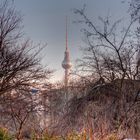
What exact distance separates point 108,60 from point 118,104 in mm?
3769

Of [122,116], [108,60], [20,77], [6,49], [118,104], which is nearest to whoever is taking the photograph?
[122,116]

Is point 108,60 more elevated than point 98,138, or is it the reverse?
point 108,60

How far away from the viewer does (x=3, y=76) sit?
54.1ft

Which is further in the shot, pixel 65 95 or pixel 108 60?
pixel 65 95

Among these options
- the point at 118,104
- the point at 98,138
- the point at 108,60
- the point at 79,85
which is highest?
the point at 108,60

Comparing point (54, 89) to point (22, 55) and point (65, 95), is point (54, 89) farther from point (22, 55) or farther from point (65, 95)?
point (22, 55)

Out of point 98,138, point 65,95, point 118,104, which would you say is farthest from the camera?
point 65,95

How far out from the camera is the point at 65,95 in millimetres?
19250

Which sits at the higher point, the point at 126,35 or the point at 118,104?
the point at 126,35

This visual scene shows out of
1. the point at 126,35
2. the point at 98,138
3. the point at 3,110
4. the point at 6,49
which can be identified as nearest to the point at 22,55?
the point at 6,49

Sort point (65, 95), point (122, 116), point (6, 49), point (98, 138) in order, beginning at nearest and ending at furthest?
1. point (98, 138)
2. point (122, 116)
3. point (6, 49)
4. point (65, 95)

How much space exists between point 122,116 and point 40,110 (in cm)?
769

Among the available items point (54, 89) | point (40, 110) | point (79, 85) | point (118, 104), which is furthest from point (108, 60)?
point (54, 89)

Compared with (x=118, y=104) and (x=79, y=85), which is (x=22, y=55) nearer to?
(x=79, y=85)
